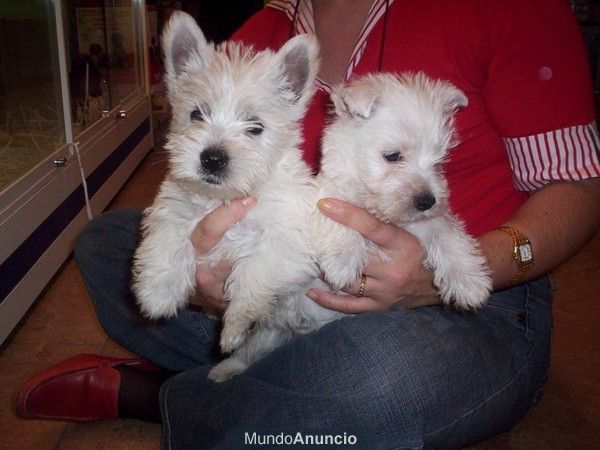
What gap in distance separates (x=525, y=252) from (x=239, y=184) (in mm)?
1010

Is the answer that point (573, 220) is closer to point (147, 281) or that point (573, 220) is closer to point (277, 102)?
point (277, 102)

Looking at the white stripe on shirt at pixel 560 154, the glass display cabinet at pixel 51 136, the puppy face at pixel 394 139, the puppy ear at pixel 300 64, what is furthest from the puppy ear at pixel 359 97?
the glass display cabinet at pixel 51 136

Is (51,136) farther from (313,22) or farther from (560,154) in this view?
(560,154)

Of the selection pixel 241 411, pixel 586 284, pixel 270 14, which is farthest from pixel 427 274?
pixel 586 284

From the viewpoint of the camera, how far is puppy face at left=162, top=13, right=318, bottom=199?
168 centimetres

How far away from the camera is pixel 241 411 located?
1663 millimetres

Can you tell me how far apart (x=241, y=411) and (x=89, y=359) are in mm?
1006

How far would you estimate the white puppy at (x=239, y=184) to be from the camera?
1717 mm

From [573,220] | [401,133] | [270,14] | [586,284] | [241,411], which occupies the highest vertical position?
[270,14]

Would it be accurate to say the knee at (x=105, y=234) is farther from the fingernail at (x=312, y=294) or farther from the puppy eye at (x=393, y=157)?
the puppy eye at (x=393, y=157)

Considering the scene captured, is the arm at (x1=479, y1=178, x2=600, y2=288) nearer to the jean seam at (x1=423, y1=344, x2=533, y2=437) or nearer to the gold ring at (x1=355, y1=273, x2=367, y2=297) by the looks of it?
the jean seam at (x1=423, y1=344, x2=533, y2=437)

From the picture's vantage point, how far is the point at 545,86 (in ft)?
6.01

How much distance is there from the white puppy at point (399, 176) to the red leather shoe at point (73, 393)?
1167 millimetres

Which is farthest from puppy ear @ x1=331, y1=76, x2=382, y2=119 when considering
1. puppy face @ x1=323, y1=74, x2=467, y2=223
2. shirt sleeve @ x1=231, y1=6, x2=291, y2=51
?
shirt sleeve @ x1=231, y1=6, x2=291, y2=51
